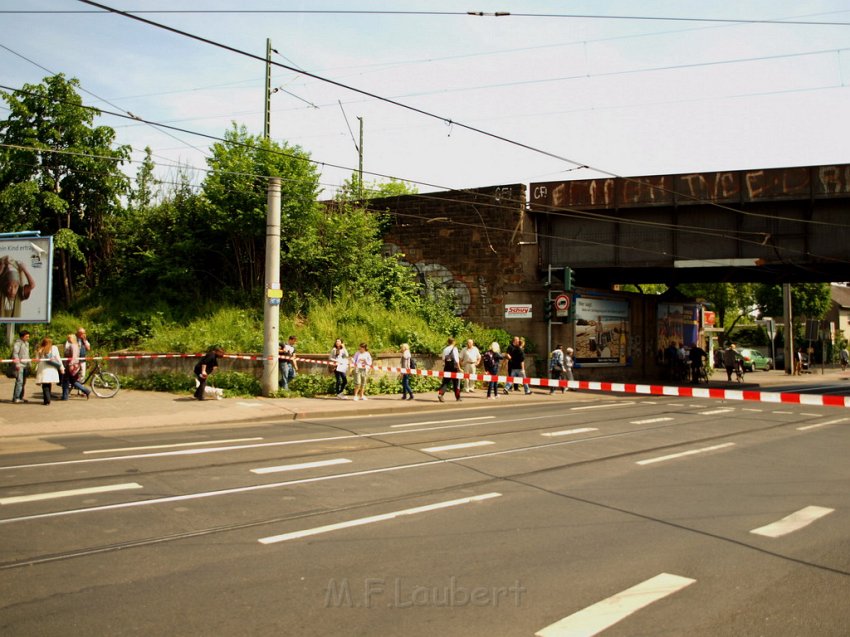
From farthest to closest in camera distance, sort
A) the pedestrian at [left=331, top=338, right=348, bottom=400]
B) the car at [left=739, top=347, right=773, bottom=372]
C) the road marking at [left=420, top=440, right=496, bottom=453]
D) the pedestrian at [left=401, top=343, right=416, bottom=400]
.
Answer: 1. the car at [left=739, top=347, right=773, bottom=372]
2. the pedestrian at [left=401, top=343, right=416, bottom=400]
3. the pedestrian at [left=331, top=338, right=348, bottom=400]
4. the road marking at [left=420, top=440, right=496, bottom=453]

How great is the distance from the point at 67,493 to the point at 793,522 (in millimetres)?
7314

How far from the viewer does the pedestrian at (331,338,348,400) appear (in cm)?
1969

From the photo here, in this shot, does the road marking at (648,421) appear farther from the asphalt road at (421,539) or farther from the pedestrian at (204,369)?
the pedestrian at (204,369)

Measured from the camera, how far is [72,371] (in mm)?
16828

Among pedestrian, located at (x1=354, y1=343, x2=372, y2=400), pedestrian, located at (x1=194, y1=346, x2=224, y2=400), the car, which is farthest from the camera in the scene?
the car

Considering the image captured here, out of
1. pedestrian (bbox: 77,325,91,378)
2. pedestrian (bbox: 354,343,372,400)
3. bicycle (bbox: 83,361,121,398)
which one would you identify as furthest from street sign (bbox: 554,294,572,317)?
pedestrian (bbox: 77,325,91,378)

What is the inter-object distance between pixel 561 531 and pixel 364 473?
10.6 feet

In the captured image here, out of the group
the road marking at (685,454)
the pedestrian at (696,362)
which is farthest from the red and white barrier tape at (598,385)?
the pedestrian at (696,362)

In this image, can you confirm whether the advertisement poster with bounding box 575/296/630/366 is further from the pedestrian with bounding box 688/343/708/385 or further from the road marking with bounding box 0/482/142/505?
the road marking with bounding box 0/482/142/505

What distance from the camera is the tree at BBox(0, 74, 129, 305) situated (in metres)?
22.7

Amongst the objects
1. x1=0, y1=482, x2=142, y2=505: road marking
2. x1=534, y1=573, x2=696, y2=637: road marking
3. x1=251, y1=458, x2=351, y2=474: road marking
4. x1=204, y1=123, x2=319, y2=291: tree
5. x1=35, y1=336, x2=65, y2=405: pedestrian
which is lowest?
x1=534, y1=573, x2=696, y2=637: road marking

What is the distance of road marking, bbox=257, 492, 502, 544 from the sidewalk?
21.5 feet

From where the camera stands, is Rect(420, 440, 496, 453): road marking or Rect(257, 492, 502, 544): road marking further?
Rect(420, 440, 496, 453): road marking

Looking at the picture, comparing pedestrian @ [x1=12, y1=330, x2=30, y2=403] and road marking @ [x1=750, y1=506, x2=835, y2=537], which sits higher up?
pedestrian @ [x1=12, y1=330, x2=30, y2=403]
